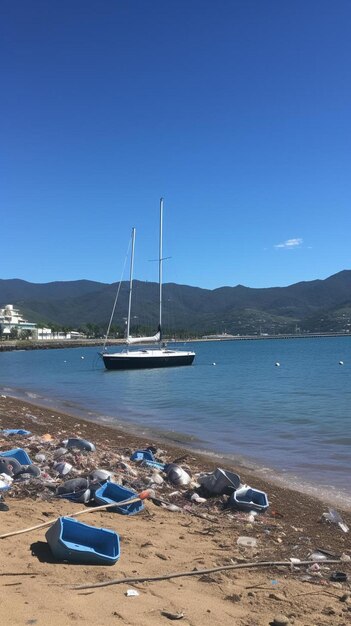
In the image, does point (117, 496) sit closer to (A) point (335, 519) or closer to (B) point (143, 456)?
(A) point (335, 519)

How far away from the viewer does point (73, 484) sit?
330 inches

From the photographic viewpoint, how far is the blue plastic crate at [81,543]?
18.2ft

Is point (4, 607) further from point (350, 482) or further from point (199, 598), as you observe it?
point (350, 482)

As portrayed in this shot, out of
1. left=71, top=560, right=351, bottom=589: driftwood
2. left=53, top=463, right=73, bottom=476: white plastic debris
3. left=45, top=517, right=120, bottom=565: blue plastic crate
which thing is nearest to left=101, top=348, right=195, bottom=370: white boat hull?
left=53, top=463, right=73, bottom=476: white plastic debris

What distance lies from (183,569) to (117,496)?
2533mm

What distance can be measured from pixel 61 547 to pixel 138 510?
239 cm

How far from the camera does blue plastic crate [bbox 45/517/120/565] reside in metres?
5.56

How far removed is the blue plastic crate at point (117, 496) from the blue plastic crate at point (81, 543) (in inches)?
65.5

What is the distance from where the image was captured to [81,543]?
594cm

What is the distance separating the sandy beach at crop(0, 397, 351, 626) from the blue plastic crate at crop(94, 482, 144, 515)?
0.44 feet

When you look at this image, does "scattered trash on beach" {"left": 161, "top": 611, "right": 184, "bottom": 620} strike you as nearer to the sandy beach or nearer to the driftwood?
the sandy beach

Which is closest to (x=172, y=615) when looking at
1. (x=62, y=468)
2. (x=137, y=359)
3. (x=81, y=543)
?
(x=81, y=543)

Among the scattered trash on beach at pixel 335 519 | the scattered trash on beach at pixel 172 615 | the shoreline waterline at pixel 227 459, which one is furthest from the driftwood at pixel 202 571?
the shoreline waterline at pixel 227 459

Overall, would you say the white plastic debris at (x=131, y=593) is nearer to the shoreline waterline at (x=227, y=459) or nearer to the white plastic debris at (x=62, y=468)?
the white plastic debris at (x=62, y=468)
